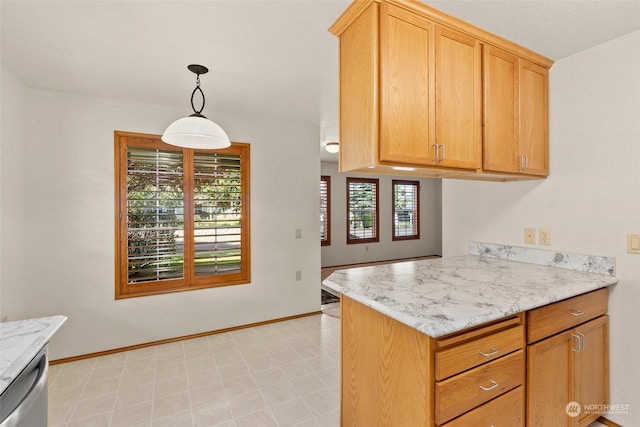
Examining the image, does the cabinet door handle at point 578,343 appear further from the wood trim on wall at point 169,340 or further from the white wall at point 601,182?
the wood trim on wall at point 169,340

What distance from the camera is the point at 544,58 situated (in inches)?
83.8

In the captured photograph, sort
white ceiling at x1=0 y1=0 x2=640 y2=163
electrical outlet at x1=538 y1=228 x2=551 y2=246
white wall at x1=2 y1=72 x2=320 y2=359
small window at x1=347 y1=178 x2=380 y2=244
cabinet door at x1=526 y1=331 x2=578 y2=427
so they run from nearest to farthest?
cabinet door at x1=526 y1=331 x2=578 y2=427 < white ceiling at x1=0 y1=0 x2=640 y2=163 < electrical outlet at x1=538 y1=228 x2=551 y2=246 < white wall at x1=2 y1=72 x2=320 y2=359 < small window at x1=347 y1=178 x2=380 y2=244

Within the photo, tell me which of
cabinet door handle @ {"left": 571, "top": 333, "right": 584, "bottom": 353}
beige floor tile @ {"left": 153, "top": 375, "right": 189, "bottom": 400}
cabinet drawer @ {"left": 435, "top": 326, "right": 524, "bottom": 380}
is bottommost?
beige floor tile @ {"left": 153, "top": 375, "right": 189, "bottom": 400}

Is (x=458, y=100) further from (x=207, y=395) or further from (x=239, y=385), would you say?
(x=207, y=395)

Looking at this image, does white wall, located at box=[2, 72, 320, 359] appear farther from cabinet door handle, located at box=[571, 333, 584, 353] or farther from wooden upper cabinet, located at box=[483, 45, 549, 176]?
cabinet door handle, located at box=[571, 333, 584, 353]

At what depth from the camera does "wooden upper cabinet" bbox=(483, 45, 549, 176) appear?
1875 millimetres

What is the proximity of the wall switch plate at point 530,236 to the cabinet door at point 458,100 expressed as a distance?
2.92 ft

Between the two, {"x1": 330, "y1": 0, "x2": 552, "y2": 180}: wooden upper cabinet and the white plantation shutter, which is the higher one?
{"x1": 330, "y1": 0, "x2": 552, "y2": 180}: wooden upper cabinet

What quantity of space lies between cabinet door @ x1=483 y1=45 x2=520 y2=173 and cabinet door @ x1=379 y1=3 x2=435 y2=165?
19.0 inches

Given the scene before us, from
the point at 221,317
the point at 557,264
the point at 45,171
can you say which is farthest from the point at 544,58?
the point at 45,171

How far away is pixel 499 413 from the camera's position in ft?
4.40

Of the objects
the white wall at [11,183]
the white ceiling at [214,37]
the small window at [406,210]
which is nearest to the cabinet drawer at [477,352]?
the white ceiling at [214,37]

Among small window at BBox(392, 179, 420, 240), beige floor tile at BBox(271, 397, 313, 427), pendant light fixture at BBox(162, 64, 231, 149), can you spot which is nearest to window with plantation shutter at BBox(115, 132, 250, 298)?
pendant light fixture at BBox(162, 64, 231, 149)

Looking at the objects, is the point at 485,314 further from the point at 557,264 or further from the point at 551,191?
the point at 551,191
